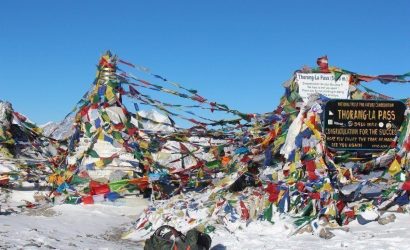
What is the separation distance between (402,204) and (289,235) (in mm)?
2326

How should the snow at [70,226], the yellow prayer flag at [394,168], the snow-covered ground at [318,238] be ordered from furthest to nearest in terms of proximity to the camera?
1. the yellow prayer flag at [394,168]
2. the snow at [70,226]
3. the snow-covered ground at [318,238]

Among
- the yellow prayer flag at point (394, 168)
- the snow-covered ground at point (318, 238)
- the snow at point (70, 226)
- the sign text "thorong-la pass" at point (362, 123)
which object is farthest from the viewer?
the sign text "thorong-la pass" at point (362, 123)

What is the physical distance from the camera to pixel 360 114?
11.8m

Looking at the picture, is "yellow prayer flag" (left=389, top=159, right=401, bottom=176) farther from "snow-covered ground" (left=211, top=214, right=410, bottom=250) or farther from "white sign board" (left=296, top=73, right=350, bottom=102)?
"white sign board" (left=296, top=73, right=350, bottom=102)

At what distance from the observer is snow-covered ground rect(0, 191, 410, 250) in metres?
8.69

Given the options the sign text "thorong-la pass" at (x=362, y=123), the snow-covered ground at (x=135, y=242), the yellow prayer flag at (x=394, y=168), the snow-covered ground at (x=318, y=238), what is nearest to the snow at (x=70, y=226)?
the snow-covered ground at (x=135, y=242)

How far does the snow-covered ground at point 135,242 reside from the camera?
8688mm

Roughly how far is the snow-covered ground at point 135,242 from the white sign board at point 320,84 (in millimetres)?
3683

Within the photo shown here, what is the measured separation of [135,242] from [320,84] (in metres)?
5.62

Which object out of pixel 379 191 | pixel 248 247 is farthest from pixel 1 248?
pixel 379 191

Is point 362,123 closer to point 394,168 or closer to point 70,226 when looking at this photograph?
point 394,168

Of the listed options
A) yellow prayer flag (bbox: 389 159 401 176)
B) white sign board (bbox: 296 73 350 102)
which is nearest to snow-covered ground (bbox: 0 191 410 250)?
yellow prayer flag (bbox: 389 159 401 176)

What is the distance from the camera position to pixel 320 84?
12.9 meters

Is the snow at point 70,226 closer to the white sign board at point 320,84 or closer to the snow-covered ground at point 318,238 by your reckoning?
the snow-covered ground at point 318,238
